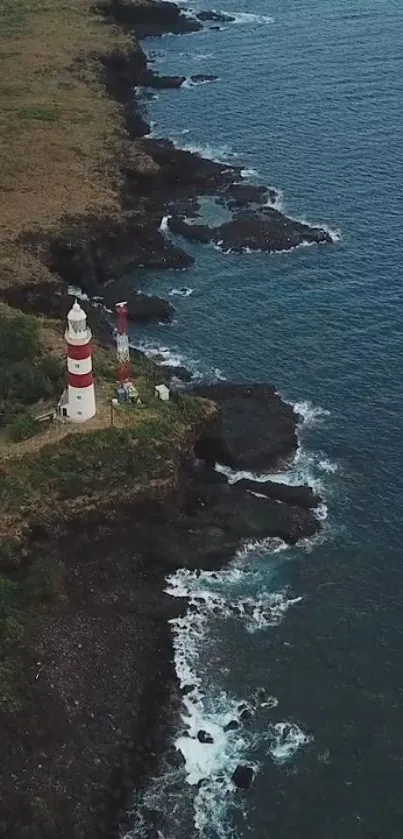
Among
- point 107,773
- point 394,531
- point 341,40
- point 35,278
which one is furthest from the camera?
point 341,40

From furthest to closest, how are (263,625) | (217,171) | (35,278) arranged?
(217,171) → (35,278) → (263,625)

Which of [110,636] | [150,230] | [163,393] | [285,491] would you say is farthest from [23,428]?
[150,230]

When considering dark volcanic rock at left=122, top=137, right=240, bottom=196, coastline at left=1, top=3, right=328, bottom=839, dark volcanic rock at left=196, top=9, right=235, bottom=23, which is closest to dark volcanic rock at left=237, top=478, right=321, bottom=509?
coastline at left=1, top=3, right=328, bottom=839

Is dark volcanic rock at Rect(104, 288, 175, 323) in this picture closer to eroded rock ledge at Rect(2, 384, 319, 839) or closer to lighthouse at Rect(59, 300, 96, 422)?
eroded rock ledge at Rect(2, 384, 319, 839)

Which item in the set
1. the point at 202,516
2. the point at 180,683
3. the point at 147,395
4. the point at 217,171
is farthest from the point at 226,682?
the point at 217,171

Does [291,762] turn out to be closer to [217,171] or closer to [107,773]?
[107,773]

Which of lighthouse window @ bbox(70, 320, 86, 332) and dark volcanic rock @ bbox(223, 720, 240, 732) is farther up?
lighthouse window @ bbox(70, 320, 86, 332)
